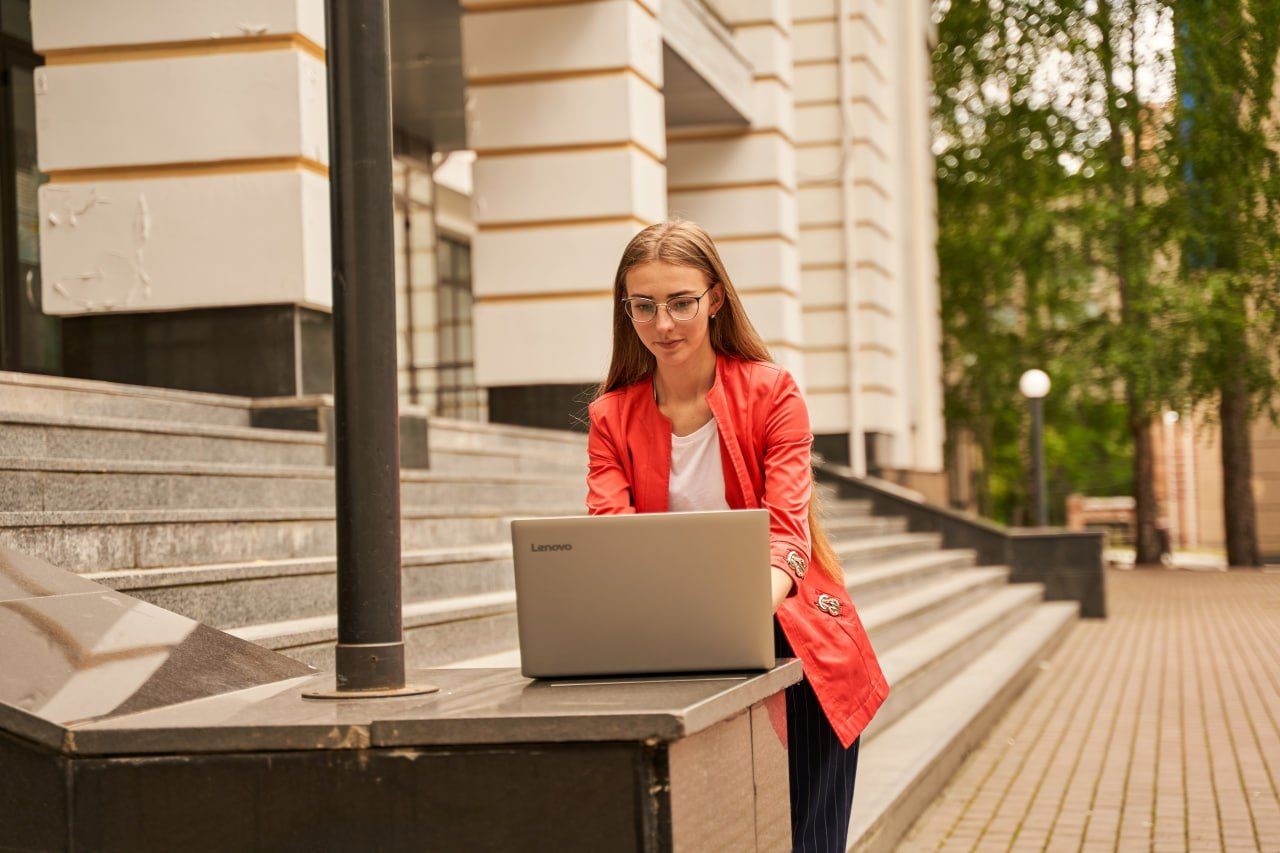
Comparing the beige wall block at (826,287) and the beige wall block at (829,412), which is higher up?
the beige wall block at (826,287)

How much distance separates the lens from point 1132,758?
330 inches

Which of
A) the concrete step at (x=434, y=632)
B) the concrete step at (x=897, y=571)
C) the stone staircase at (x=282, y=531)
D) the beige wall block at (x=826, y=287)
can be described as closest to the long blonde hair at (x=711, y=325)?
the concrete step at (x=434, y=632)

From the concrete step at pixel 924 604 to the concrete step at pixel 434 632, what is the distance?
12.1 feet

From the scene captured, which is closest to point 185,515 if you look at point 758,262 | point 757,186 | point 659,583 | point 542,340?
point 659,583

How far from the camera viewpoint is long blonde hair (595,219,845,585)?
3.26 m

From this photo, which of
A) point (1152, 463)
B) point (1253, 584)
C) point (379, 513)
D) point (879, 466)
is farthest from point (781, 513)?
point (1152, 463)

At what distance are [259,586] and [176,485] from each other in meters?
0.84

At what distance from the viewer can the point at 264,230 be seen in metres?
8.28

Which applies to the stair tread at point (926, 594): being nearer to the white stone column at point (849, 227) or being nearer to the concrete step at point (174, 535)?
the white stone column at point (849, 227)

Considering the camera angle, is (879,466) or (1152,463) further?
(1152,463)

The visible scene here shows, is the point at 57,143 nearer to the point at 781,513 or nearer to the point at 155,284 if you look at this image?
the point at 155,284

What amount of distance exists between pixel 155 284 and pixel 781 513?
5898mm

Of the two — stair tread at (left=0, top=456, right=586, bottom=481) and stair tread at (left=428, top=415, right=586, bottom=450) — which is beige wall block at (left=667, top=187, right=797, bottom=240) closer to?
stair tread at (left=428, top=415, right=586, bottom=450)

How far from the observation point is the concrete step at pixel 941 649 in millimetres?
8625
